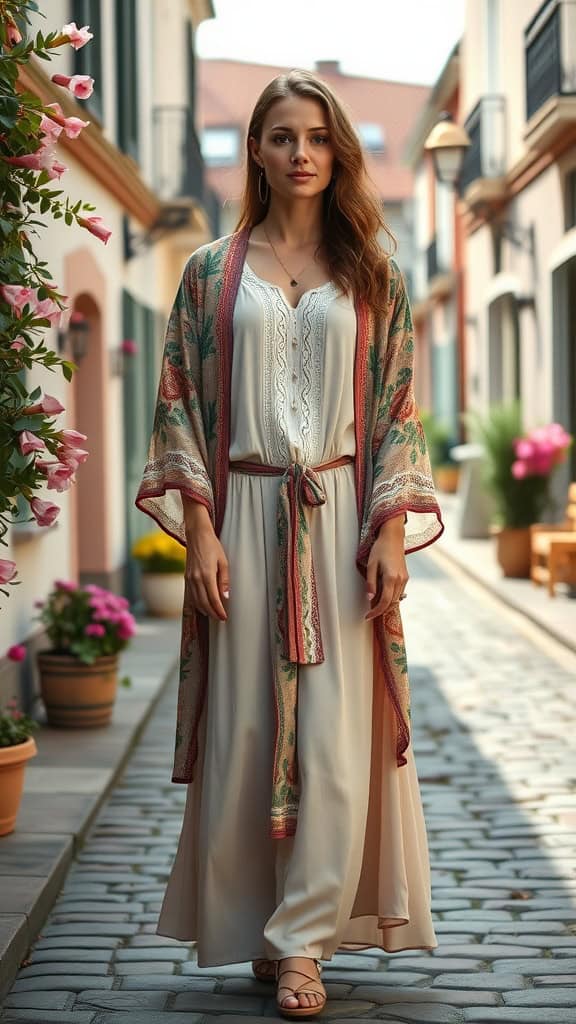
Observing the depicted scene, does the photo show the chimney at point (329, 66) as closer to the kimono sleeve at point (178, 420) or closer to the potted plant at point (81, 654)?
the potted plant at point (81, 654)

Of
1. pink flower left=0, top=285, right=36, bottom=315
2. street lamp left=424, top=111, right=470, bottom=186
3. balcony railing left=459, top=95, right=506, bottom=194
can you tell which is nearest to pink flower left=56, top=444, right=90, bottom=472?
pink flower left=0, top=285, right=36, bottom=315

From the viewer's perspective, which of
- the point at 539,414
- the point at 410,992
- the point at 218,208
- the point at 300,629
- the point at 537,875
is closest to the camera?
the point at 300,629

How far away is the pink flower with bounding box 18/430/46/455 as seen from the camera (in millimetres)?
3566

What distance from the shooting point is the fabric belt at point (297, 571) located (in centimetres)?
334

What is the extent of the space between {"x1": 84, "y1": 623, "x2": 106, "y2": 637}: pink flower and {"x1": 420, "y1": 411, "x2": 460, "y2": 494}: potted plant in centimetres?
2149

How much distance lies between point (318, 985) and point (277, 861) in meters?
0.29

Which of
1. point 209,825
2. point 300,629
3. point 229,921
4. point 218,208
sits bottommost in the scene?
point 229,921

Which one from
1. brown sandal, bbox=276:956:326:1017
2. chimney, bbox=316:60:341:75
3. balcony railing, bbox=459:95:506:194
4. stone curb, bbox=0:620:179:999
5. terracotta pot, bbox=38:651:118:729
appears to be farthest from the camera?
chimney, bbox=316:60:341:75

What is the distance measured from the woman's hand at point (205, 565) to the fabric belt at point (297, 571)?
0.13 m

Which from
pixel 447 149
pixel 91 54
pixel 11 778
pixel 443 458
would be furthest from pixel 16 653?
pixel 443 458

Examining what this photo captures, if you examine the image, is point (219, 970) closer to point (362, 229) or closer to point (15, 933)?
point (15, 933)

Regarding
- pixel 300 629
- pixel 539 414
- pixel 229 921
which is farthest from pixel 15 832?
pixel 539 414

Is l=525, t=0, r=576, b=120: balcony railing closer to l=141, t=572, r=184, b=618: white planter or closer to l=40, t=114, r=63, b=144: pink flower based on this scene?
l=141, t=572, r=184, b=618: white planter

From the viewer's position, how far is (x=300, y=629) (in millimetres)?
3334
